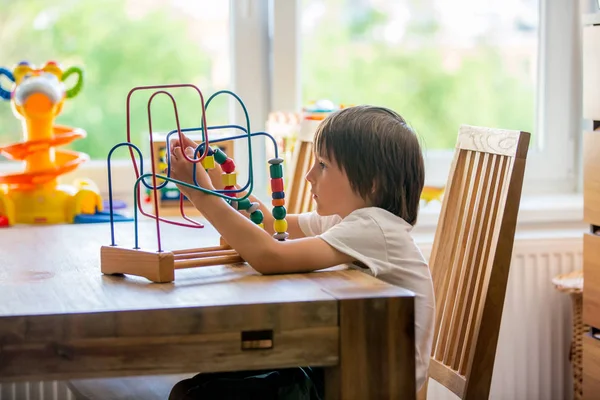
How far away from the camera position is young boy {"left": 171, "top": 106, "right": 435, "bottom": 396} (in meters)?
1.26

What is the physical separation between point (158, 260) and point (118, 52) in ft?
4.54

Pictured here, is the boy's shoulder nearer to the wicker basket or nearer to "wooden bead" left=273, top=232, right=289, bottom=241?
"wooden bead" left=273, top=232, right=289, bottom=241

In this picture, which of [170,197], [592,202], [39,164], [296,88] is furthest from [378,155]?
A: [296,88]

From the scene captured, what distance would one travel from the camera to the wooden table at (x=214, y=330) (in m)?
1.04

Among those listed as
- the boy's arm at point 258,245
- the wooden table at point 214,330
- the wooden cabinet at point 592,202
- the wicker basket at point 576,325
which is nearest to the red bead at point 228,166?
the boy's arm at point 258,245

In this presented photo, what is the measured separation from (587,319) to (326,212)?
91cm

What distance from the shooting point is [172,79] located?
99.0 inches

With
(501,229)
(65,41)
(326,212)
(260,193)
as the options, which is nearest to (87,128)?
(65,41)

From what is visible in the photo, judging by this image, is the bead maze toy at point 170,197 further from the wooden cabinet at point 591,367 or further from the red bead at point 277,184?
the wooden cabinet at point 591,367

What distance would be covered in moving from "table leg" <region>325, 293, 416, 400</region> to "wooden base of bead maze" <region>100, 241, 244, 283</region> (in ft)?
0.85

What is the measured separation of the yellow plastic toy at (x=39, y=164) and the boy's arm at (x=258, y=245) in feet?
3.09

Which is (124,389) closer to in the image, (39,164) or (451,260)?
(451,260)

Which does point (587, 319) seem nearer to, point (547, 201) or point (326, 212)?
point (547, 201)

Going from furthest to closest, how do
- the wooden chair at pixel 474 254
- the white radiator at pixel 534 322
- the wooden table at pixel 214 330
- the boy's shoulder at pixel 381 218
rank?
1. the white radiator at pixel 534 322
2. the wooden chair at pixel 474 254
3. the boy's shoulder at pixel 381 218
4. the wooden table at pixel 214 330
